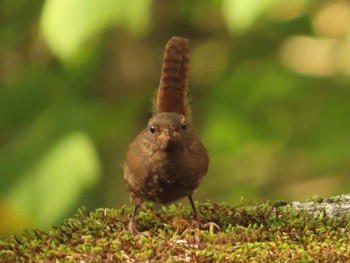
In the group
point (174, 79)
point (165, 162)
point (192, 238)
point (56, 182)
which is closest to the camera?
point (192, 238)

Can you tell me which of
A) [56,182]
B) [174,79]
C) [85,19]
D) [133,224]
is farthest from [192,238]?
[56,182]

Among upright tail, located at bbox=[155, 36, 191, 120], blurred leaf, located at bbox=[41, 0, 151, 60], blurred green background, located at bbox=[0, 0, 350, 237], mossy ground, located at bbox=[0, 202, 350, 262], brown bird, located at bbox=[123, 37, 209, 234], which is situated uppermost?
blurred green background, located at bbox=[0, 0, 350, 237]

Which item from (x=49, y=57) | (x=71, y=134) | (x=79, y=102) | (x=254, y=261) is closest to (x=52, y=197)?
(x=71, y=134)

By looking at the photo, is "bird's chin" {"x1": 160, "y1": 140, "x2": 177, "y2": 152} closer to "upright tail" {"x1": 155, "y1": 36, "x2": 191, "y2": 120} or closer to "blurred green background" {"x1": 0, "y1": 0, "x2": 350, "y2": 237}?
"upright tail" {"x1": 155, "y1": 36, "x2": 191, "y2": 120}

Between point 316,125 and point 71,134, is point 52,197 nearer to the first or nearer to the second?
point 71,134

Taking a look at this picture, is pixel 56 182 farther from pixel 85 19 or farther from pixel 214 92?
pixel 214 92

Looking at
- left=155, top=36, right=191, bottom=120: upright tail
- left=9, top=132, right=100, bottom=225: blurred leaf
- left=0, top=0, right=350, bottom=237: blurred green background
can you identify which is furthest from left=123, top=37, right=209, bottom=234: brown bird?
left=0, top=0, right=350, bottom=237: blurred green background
